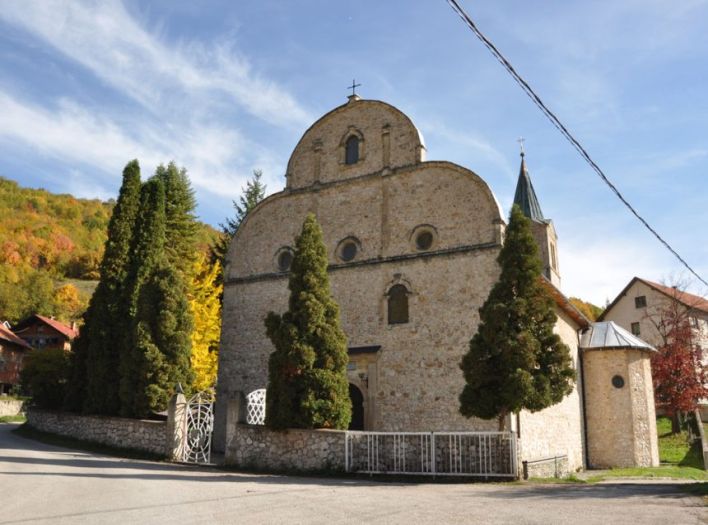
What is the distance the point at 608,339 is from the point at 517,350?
13.5 metres

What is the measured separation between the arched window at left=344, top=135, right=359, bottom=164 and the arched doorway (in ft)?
28.1

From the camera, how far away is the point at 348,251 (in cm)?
2138

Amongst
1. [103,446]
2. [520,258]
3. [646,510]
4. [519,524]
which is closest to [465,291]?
[520,258]

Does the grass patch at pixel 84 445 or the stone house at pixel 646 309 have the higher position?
the stone house at pixel 646 309

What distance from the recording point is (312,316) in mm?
16375

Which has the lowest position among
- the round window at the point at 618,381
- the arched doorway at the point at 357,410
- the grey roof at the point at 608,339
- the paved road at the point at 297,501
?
the paved road at the point at 297,501

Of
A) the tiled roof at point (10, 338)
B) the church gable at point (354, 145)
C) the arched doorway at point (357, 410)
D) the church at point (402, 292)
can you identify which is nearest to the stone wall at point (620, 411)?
the church at point (402, 292)

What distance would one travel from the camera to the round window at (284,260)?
74.7 ft

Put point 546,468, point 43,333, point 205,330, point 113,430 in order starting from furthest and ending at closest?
1. point 43,333
2. point 205,330
3. point 113,430
4. point 546,468

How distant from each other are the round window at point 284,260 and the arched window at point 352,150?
4236 mm

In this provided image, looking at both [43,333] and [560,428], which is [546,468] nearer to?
[560,428]

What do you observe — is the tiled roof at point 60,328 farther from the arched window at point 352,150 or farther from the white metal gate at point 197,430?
the arched window at point 352,150

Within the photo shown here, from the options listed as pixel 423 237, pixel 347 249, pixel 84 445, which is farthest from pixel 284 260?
pixel 84 445

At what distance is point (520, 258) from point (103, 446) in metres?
15.4
